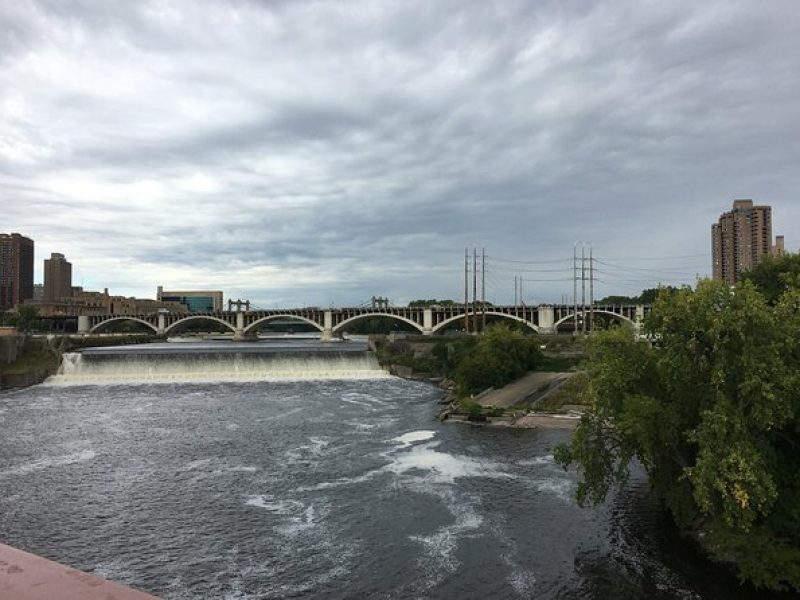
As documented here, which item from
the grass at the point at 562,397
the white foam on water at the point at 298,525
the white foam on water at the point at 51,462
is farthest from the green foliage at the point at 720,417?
the white foam on water at the point at 51,462

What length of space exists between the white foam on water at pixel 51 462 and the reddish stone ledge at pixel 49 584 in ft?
90.2

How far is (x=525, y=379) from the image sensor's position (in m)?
50.8

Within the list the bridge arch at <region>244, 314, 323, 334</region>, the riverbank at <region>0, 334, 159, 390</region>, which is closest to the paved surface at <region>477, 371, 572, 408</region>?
the riverbank at <region>0, 334, 159, 390</region>

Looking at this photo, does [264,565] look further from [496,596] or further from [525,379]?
[525,379]

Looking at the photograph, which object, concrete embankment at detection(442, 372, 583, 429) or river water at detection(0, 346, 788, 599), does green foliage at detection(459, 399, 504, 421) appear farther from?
river water at detection(0, 346, 788, 599)

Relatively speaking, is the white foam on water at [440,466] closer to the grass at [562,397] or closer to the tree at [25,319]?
the grass at [562,397]

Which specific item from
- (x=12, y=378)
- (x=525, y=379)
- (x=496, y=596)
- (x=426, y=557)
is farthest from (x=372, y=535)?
(x=12, y=378)

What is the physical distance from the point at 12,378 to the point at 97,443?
31826 millimetres

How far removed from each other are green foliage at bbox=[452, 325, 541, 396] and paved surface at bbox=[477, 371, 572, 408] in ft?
3.74

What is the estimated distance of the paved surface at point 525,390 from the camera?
146ft

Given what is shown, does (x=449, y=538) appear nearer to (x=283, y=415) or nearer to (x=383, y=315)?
(x=283, y=415)

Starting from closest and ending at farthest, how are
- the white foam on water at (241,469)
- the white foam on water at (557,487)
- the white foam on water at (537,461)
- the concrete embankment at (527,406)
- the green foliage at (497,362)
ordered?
1. the white foam on water at (557,487)
2. the white foam on water at (241,469)
3. the white foam on water at (537,461)
4. the concrete embankment at (527,406)
5. the green foliage at (497,362)

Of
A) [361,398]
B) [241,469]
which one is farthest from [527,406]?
[241,469]

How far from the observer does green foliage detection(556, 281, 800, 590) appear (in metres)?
14.7
